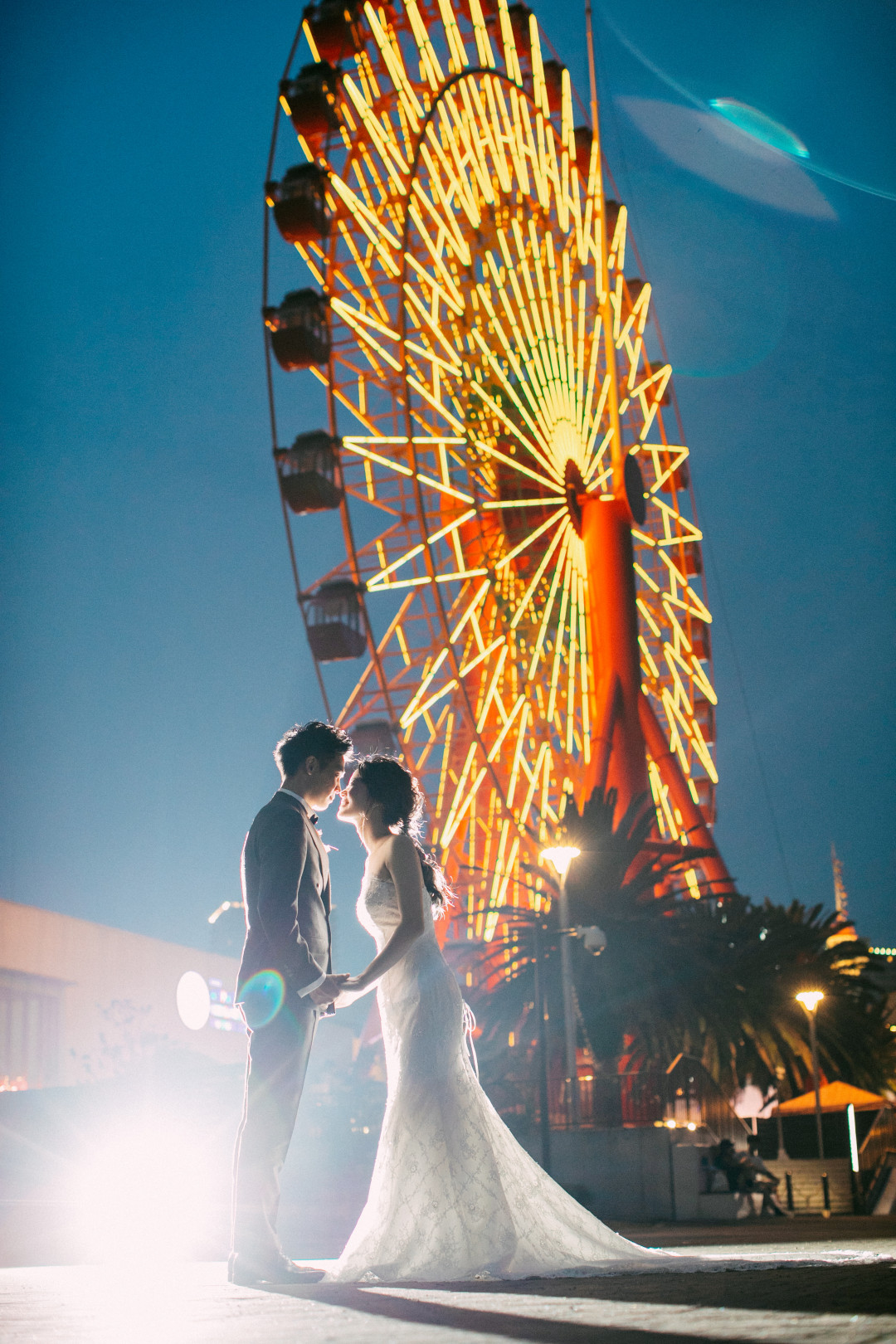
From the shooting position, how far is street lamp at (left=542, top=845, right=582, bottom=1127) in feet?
52.0

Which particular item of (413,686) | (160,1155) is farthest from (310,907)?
(160,1155)

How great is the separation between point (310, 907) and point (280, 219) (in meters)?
17.7

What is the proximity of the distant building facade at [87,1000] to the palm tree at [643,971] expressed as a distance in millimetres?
37620

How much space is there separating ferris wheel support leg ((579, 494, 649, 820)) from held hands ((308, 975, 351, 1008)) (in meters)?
15.6

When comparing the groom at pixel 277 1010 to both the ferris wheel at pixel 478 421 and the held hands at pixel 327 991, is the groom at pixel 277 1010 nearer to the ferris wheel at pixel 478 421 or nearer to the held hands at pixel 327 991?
the held hands at pixel 327 991

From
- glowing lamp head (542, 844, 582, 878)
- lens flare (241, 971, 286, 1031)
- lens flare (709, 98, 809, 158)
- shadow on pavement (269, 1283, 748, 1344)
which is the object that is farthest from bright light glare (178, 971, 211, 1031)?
shadow on pavement (269, 1283, 748, 1344)

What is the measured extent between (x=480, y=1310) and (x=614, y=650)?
18191 millimetres

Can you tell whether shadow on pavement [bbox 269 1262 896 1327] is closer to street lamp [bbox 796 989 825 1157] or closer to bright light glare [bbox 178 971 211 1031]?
street lamp [bbox 796 989 825 1157]

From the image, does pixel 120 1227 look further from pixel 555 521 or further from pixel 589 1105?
pixel 555 521

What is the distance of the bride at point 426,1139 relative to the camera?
4.18 meters

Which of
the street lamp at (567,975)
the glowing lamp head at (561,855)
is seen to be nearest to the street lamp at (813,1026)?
the street lamp at (567,975)

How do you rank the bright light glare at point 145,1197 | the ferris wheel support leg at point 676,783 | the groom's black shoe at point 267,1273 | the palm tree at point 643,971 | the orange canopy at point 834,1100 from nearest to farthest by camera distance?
the groom's black shoe at point 267,1273 → the bright light glare at point 145,1197 → the palm tree at point 643,971 → the ferris wheel support leg at point 676,783 → the orange canopy at point 834,1100

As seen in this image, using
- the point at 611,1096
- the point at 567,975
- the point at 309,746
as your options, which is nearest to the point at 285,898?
the point at 309,746

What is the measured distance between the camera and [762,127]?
19156mm
